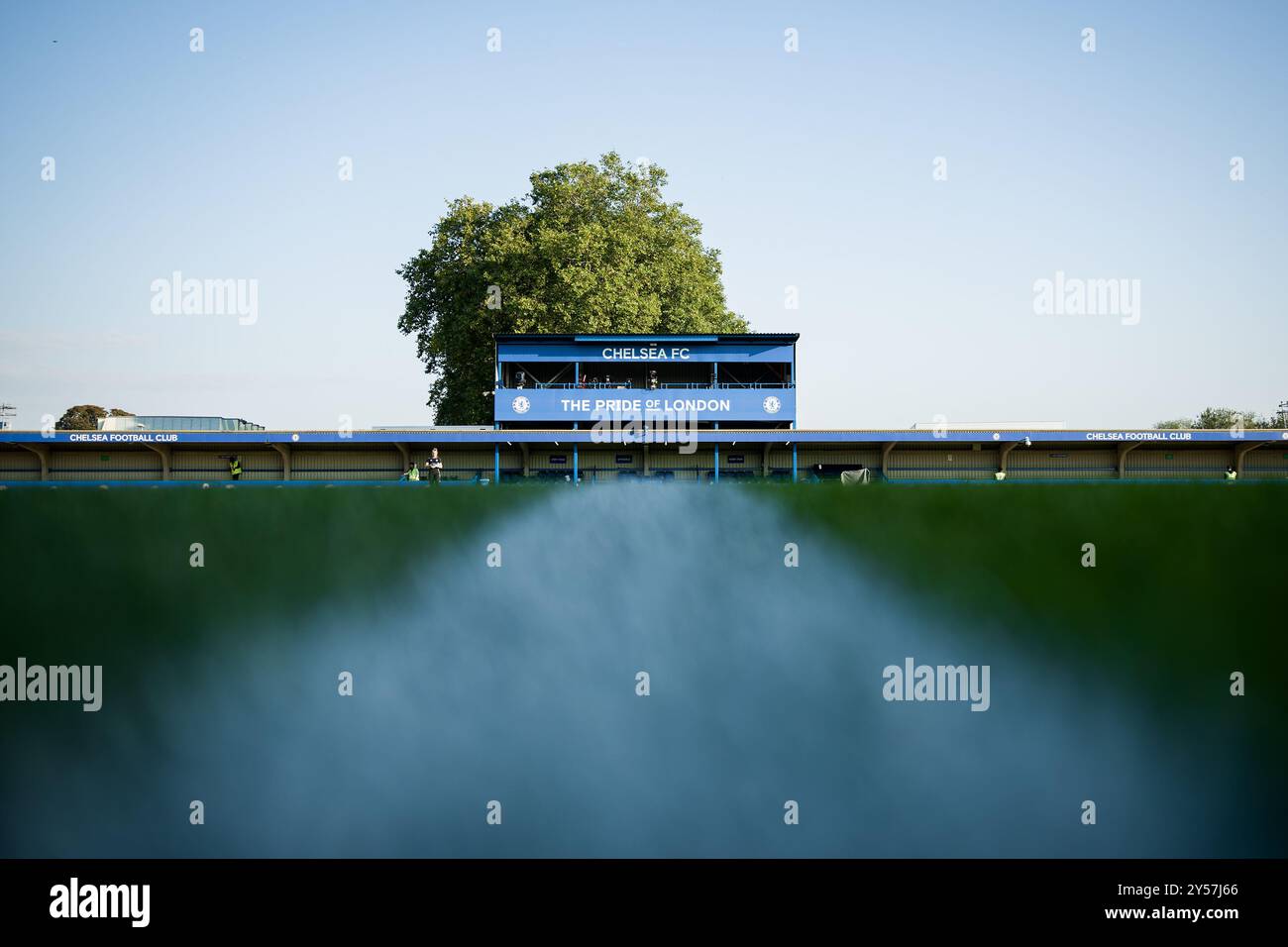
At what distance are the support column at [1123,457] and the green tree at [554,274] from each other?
21125mm

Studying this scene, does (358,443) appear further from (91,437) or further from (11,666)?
(11,666)

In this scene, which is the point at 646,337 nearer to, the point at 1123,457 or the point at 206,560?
the point at 1123,457

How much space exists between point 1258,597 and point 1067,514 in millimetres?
1121

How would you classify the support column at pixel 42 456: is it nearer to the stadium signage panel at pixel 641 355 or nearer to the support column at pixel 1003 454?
the stadium signage panel at pixel 641 355

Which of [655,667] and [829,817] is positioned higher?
[655,667]

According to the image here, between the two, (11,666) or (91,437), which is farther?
(91,437)

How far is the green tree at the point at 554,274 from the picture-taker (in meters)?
41.2

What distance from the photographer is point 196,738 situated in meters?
4.40

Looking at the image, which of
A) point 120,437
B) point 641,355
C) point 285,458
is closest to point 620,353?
point 641,355

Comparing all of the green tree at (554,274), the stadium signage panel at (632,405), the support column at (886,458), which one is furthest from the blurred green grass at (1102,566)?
the green tree at (554,274)

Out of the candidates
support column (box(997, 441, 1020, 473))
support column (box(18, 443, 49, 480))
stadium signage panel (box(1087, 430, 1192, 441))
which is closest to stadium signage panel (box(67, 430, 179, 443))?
support column (box(18, 443, 49, 480))

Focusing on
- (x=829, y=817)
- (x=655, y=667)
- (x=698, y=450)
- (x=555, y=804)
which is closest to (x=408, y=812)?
(x=555, y=804)

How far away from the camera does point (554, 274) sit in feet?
138

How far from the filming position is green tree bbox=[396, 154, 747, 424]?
4119 centimetres
